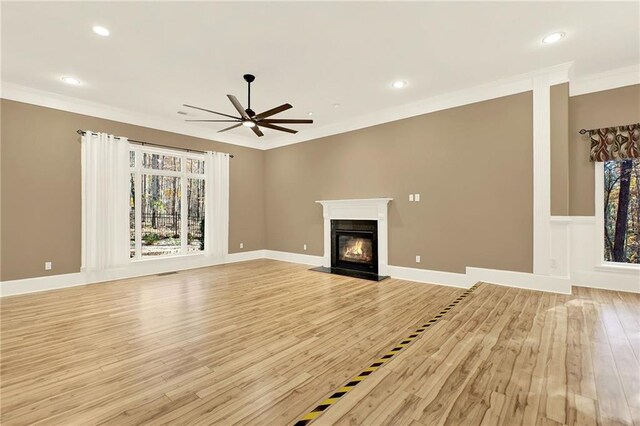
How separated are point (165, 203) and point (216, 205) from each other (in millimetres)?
1074

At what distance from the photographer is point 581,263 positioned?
447 centimetres

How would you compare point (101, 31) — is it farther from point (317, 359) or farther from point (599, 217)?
point (599, 217)

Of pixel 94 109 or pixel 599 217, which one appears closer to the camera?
pixel 599 217

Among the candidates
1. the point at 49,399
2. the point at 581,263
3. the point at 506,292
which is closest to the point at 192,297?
the point at 49,399

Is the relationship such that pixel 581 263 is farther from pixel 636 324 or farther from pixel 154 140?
pixel 154 140

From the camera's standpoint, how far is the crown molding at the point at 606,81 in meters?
4.05

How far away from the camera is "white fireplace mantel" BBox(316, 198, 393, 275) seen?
5.69 m

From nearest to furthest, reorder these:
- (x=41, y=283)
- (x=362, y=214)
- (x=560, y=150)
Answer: (x=560, y=150) < (x=41, y=283) < (x=362, y=214)

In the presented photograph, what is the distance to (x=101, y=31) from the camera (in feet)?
10.4

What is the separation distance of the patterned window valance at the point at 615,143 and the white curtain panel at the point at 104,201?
7.91m

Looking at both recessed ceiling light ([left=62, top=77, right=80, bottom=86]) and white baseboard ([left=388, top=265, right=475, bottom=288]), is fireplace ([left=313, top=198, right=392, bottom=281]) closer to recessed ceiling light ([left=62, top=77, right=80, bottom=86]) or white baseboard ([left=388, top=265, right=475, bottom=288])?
white baseboard ([left=388, top=265, right=475, bottom=288])

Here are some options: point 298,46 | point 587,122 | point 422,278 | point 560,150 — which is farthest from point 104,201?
point 587,122

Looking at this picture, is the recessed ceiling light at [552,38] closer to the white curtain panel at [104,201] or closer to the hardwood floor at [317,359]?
the hardwood floor at [317,359]

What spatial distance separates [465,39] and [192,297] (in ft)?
16.3
